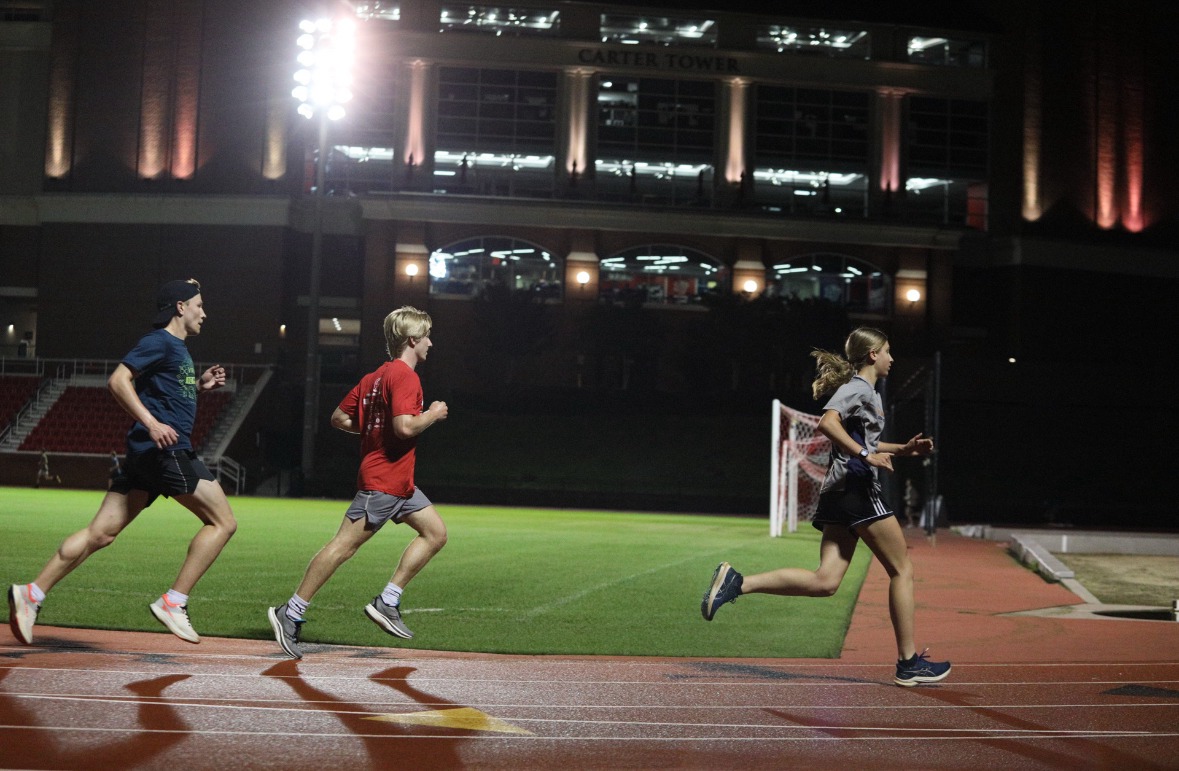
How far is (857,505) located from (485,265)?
42.3 metres

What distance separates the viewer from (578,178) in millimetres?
48406

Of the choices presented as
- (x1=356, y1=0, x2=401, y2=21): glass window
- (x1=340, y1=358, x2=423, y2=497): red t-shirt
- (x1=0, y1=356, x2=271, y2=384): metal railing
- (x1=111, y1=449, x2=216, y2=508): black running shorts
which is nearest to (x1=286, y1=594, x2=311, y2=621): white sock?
(x1=340, y1=358, x2=423, y2=497): red t-shirt

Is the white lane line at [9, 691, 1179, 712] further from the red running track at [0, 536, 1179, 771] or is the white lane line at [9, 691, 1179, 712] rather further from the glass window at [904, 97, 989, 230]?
the glass window at [904, 97, 989, 230]

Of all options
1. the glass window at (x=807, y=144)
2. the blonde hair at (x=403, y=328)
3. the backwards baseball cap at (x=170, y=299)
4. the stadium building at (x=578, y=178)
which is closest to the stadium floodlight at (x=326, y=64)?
the stadium building at (x=578, y=178)

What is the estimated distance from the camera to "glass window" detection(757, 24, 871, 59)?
4981cm

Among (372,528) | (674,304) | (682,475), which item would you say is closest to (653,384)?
(674,304)

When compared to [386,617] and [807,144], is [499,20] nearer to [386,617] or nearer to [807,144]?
[807,144]

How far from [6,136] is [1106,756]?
2042 inches

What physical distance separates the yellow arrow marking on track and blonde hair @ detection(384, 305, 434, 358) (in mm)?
2522

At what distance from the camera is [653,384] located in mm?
47125

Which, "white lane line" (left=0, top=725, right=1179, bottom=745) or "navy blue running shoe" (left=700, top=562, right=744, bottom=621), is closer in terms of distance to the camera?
"white lane line" (left=0, top=725, right=1179, bottom=745)

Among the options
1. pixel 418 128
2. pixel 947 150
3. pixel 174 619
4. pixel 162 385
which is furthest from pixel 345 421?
pixel 947 150

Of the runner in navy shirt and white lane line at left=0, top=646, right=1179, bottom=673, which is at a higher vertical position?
the runner in navy shirt

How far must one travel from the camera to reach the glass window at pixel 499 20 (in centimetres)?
4862
